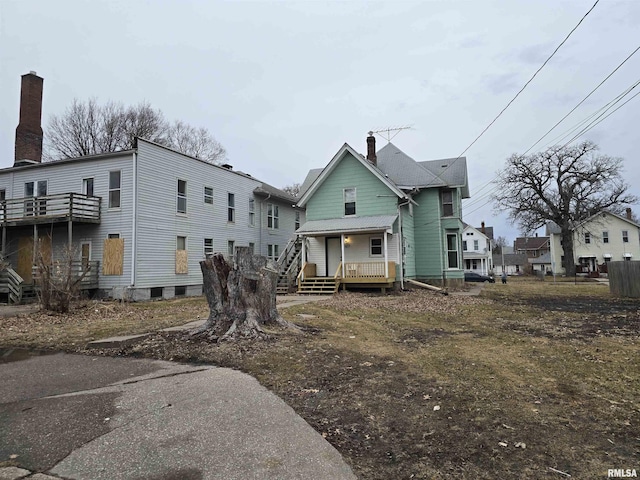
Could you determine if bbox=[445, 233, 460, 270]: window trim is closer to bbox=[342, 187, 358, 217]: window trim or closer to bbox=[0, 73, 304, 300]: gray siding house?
bbox=[342, 187, 358, 217]: window trim

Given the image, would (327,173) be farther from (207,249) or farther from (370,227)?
(207,249)

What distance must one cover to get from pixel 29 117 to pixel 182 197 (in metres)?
9.98

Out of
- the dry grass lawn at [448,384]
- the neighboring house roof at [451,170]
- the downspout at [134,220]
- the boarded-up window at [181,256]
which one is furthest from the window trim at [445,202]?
the downspout at [134,220]

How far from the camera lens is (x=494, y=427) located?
148 inches

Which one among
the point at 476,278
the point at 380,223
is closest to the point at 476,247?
the point at 476,278

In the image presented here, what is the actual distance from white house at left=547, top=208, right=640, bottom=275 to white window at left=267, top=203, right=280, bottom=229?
3639 cm

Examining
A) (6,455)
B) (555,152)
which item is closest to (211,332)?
(6,455)

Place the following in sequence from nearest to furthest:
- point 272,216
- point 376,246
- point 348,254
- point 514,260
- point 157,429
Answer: point 157,429, point 376,246, point 348,254, point 272,216, point 514,260

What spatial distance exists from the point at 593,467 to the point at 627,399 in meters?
2.07

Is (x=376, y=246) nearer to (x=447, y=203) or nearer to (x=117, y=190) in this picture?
(x=447, y=203)

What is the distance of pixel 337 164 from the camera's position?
2239 centimetres

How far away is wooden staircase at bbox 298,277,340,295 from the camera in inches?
770

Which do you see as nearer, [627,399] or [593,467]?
[593,467]

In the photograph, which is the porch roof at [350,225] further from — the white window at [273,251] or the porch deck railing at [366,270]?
the white window at [273,251]
